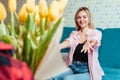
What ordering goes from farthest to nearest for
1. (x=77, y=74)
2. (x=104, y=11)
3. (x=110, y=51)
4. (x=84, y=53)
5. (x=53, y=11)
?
(x=104, y=11) < (x=110, y=51) < (x=84, y=53) < (x=77, y=74) < (x=53, y=11)

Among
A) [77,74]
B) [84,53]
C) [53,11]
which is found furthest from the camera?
[84,53]

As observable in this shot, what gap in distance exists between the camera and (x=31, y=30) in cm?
74

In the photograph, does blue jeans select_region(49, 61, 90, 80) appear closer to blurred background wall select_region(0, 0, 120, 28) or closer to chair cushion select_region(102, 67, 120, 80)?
chair cushion select_region(102, 67, 120, 80)

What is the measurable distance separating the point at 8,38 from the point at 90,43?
1818 mm

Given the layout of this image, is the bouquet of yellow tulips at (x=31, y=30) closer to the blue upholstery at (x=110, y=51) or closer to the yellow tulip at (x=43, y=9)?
the yellow tulip at (x=43, y=9)

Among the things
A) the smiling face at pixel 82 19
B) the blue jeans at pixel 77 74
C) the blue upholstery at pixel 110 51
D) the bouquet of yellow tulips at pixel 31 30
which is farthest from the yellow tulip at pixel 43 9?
the blue upholstery at pixel 110 51

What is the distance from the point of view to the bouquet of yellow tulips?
2.24 feet

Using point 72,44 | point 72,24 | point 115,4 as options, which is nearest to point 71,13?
point 72,24

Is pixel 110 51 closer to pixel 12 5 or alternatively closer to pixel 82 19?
pixel 82 19

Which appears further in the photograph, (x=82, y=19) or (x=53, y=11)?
(x=82, y=19)

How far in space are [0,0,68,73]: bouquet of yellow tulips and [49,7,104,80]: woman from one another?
1.52 metres

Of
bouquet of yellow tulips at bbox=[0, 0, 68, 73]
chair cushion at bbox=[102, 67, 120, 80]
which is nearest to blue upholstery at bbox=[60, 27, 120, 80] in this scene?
chair cushion at bbox=[102, 67, 120, 80]

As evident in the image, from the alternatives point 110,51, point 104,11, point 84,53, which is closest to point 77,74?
point 84,53

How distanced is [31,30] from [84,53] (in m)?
1.73
